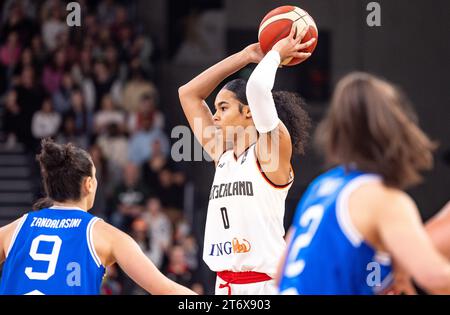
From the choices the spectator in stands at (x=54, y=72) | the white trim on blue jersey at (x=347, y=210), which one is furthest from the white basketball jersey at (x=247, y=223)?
the spectator in stands at (x=54, y=72)

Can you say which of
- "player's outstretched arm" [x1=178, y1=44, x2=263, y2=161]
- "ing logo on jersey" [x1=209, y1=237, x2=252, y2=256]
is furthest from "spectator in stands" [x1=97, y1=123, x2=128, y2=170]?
"ing logo on jersey" [x1=209, y1=237, x2=252, y2=256]

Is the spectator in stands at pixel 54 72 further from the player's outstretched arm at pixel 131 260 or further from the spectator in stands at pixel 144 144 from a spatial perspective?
the player's outstretched arm at pixel 131 260

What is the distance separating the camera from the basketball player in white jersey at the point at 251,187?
546cm

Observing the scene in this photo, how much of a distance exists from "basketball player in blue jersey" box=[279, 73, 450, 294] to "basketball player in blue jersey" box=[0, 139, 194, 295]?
137 cm

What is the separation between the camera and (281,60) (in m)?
5.55

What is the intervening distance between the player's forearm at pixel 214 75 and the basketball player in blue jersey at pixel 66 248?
4.54 ft

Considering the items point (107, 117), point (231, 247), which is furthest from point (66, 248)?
point (107, 117)

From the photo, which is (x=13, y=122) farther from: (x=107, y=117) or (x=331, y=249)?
(x=331, y=249)

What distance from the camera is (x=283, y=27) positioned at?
570 cm

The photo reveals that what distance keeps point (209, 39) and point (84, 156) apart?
10.4 meters

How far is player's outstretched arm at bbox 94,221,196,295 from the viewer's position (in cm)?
475

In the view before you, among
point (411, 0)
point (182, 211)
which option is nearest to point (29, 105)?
point (182, 211)

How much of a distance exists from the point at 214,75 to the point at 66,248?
1.82 meters

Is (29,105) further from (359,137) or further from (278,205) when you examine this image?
(359,137)
